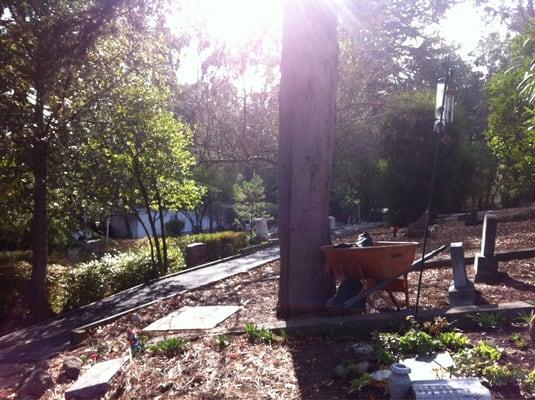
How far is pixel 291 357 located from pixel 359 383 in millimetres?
1076

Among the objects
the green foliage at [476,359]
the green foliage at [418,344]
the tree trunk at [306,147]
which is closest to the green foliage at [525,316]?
the green foliage at [476,359]

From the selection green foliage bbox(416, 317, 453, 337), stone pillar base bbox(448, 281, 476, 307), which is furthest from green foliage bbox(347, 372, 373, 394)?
stone pillar base bbox(448, 281, 476, 307)

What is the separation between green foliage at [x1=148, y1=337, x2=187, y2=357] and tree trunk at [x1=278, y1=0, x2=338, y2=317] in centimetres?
133

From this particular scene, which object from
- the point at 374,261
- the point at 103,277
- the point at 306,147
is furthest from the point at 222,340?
the point at 103,277

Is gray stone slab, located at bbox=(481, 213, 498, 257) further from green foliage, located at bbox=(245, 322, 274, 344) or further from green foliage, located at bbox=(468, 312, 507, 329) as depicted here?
green foliage, located at bbox=(245, 322, 274, 344)

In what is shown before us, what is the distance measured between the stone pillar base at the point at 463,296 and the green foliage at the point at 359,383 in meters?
Result: 2.40

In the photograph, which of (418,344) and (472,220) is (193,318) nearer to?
(418,344)

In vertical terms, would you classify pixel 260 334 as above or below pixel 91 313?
above

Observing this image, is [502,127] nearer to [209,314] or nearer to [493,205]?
[209,314]

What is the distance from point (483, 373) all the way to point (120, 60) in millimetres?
8509

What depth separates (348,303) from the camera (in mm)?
5195

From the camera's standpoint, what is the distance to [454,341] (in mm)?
4113

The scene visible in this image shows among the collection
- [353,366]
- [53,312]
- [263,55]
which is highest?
[263,55]

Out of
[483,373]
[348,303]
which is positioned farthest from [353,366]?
[348,303]
